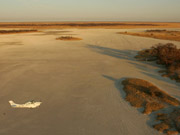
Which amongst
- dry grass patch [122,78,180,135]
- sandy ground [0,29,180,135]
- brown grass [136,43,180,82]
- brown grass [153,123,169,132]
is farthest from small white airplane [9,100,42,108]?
brown grass [136,43,180,82]

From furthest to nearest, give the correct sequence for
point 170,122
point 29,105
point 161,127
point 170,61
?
point 170,61 → point 29,105 → point 170,122 → point 161,127

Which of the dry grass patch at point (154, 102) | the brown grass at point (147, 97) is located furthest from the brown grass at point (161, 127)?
the brown grass at point (147, 97)

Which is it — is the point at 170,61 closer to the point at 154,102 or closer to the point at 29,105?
the point at 154,102

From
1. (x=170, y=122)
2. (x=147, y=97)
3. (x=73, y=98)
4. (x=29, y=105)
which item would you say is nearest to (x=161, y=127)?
(x=170, y=122)

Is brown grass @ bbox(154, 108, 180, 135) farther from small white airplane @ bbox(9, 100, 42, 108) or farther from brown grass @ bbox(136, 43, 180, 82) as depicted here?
brown grass @ bbox(136, 43, 180, 82)

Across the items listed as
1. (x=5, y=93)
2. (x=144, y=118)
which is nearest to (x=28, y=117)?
(x=5, y=93)

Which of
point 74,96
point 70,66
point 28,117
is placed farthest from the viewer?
point 70,66

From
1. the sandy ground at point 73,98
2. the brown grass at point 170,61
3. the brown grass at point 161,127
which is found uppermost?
the brown grass at point 170,61

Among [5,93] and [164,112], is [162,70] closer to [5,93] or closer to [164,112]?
[164,112]

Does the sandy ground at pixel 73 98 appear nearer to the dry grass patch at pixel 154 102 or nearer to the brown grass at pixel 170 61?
the dry grass patch at pixel 154 102

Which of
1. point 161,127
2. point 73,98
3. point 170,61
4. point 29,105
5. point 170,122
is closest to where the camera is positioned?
point 161,127

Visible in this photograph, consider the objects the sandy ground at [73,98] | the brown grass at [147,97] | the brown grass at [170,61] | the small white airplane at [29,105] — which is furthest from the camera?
the brown grass at [170,61]
